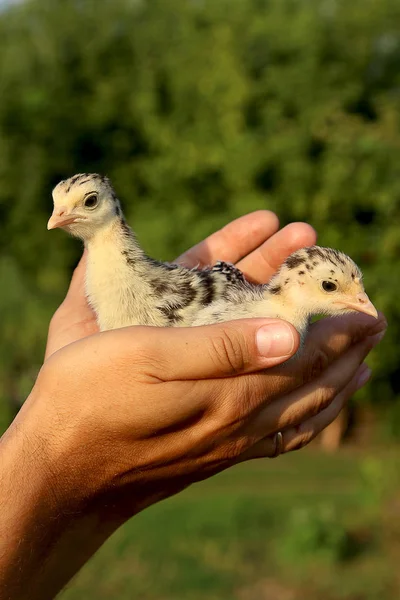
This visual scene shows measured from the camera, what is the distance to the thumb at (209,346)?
3.68 meters

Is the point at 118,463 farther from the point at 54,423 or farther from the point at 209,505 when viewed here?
the point at 209,505

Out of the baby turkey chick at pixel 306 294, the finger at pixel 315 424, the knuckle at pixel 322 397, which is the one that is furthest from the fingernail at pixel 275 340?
the finger at pixel 315 424

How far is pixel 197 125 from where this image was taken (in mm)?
25109

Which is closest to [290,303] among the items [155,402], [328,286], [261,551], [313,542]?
[328,286]

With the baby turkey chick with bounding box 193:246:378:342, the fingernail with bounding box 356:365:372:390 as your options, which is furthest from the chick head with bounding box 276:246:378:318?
the fingernail with bounding box 356:365:372:390

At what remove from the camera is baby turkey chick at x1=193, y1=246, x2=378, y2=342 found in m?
4.14

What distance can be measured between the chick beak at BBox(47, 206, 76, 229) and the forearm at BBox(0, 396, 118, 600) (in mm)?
1051

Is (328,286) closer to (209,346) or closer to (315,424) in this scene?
(209,346)

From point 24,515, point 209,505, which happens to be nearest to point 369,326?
point 24,515

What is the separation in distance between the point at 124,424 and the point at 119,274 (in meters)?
0.91

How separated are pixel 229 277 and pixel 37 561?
5.83 feet

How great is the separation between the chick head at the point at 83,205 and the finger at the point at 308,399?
1334mm

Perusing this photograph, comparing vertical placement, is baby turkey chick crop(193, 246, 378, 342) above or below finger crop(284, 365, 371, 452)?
above

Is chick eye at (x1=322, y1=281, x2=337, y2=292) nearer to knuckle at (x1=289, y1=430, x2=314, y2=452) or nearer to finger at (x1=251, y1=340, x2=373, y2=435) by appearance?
finger at (x1=251, y1=340, x2=373, y2=435)
